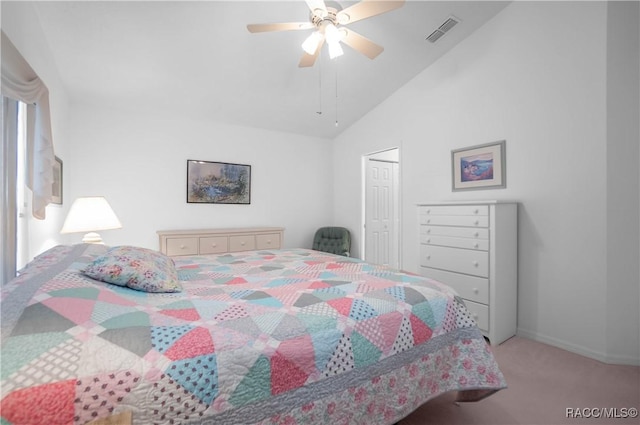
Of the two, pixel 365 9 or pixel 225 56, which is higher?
pixel 225 56

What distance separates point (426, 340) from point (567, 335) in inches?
79.6

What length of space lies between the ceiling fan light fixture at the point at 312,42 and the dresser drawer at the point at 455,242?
2104 mm

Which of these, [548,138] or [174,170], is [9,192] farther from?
[548,138]

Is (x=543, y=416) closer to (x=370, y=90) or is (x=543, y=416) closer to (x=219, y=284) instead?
(x=219, y=284)

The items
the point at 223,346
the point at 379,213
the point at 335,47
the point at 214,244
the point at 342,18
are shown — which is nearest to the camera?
the point at 223,346

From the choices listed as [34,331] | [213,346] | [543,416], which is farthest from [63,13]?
[543,416]

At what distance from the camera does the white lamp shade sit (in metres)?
2.64

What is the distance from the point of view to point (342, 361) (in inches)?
43.0

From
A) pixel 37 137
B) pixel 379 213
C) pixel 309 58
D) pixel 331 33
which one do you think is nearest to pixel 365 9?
pixel 331 33

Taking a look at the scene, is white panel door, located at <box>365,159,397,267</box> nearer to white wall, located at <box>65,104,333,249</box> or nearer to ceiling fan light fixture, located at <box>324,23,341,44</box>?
white wall, located at <box>65,104,333,249</box>

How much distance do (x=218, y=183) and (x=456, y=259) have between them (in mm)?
3224

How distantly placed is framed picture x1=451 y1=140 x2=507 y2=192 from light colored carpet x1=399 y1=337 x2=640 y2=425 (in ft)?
5.20

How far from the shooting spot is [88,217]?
2697 millimetres

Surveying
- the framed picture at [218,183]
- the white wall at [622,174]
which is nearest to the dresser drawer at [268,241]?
the framed picture at [218,183]
